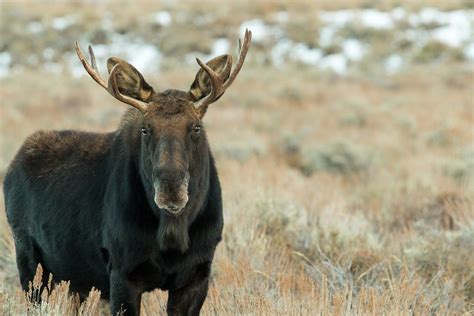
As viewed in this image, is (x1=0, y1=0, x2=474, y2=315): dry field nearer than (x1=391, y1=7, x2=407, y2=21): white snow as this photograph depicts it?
Yes

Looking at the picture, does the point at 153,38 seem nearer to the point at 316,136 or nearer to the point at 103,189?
the point at 316,136

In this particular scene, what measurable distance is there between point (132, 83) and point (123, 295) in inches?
47.6

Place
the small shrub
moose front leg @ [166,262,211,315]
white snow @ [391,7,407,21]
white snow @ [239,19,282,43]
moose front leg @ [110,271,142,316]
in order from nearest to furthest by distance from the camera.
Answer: moose front leg @ [110,271,142,316] < moose front leg @ [166,262,211,315] < the small shrub < white snow @ [239,19,282,43] < white snow @ [391,7,407,21]

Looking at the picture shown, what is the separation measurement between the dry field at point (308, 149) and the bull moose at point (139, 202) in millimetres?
302

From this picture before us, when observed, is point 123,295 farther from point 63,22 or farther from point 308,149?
point 63,22

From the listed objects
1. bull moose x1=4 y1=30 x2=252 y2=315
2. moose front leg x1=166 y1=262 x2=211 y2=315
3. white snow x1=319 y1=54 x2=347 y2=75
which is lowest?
white snow x1=319 y1=54 x2=347 y2=75

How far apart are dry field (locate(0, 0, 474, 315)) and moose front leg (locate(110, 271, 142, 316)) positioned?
21 cm

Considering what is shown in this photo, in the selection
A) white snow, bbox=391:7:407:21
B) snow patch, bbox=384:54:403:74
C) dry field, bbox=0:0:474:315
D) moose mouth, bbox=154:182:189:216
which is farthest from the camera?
white snow, bbox=391:7:407:21

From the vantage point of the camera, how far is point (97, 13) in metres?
36.0

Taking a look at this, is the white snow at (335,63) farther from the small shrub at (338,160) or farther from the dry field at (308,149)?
the small shrub at (338,160)

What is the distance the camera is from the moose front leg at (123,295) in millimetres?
3920

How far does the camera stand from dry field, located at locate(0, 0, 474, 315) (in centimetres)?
477

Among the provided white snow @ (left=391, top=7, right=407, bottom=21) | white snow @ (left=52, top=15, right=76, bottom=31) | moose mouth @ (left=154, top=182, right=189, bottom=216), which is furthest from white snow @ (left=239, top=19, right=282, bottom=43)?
moose mouth @ (left=154, top=182, right=189, bottom=216)

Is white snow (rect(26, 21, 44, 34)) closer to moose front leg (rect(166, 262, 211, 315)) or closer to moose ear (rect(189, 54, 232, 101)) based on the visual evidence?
moose ear (rect(189, 54, 232, 101))
